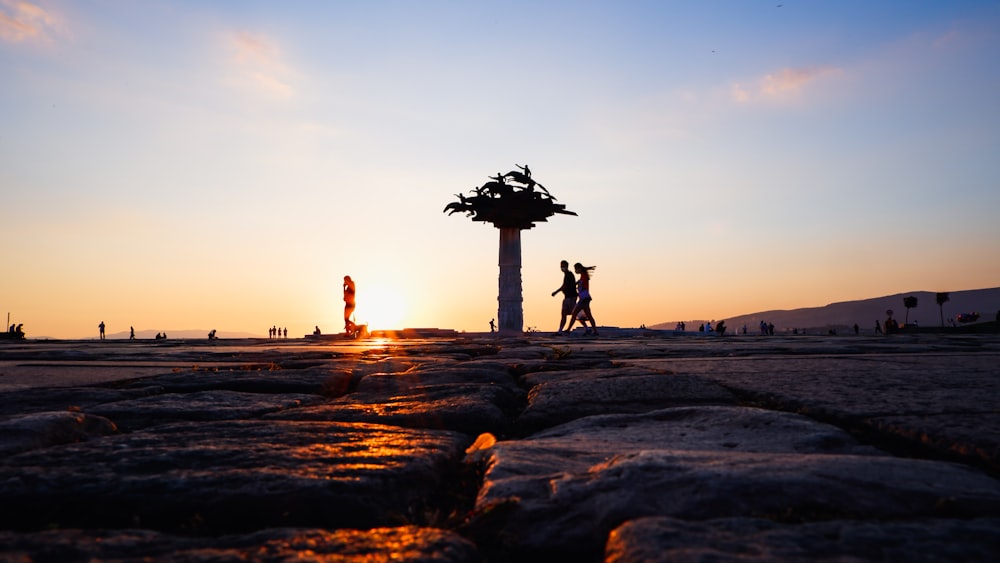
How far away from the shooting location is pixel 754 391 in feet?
7.52

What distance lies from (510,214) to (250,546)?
18.8 m

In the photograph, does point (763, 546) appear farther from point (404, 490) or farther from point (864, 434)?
point (864, 434)

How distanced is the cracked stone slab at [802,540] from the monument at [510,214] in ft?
59.9

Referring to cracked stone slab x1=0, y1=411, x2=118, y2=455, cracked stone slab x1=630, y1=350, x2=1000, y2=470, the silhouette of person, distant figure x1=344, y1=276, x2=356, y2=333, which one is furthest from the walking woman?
cracked stone slab x1=0, y1=411, x2=118, y2=455

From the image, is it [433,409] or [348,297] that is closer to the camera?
[433,409]

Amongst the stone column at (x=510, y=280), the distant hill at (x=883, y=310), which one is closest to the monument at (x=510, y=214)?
the stone column at (x=510, y=280)

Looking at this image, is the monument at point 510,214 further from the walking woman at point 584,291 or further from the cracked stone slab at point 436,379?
the cracked stone slab at point 436,379

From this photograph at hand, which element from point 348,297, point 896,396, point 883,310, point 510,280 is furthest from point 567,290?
point 883,310

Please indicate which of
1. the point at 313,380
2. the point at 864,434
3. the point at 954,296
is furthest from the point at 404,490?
the point at 954,296

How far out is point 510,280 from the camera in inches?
794

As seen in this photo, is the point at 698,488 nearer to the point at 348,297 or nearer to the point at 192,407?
the point at 192,407

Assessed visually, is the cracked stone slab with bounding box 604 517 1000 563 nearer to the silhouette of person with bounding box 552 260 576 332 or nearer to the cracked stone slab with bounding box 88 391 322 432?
the cracked stone slab with bounding box 88 391 322 432

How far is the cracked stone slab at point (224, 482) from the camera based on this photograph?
3.51 ft

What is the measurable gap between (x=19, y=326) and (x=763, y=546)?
2945 cm
